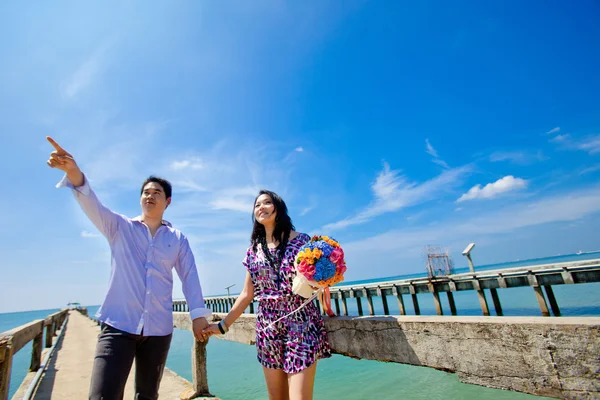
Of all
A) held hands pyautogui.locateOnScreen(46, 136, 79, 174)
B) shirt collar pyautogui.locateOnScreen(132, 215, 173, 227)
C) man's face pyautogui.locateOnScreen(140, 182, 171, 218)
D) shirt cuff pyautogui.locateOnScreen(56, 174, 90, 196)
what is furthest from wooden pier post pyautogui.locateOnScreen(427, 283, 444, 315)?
held hands pyautogui.locateOnScreen(46, 136, 79, 174)

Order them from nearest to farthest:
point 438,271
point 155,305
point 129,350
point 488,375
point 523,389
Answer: point 523,389, point 488,375, point 129,350, point 155,305, point 438,271

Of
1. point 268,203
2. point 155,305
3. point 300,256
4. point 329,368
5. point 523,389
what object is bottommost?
A: point 329,368

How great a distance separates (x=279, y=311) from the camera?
2131 mm

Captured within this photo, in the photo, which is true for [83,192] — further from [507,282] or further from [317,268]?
[507,282]

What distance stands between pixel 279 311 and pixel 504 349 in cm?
135

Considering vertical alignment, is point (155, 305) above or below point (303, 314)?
above

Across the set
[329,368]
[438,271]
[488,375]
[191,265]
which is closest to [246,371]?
[329,368]

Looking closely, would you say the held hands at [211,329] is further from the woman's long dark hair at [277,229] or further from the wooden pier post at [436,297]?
the wooden pier post at [436,297]

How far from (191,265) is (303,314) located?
3.21ft

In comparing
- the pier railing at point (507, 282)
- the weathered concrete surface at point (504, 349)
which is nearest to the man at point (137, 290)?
the weathered concrete surface at point (504, 349)

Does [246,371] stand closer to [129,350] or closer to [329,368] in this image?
[329,368]

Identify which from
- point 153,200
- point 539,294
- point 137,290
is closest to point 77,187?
point 153,200

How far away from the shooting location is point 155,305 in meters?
1.97

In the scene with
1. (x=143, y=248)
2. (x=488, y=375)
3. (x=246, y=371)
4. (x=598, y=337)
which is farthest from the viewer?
(x=246, y=371)
